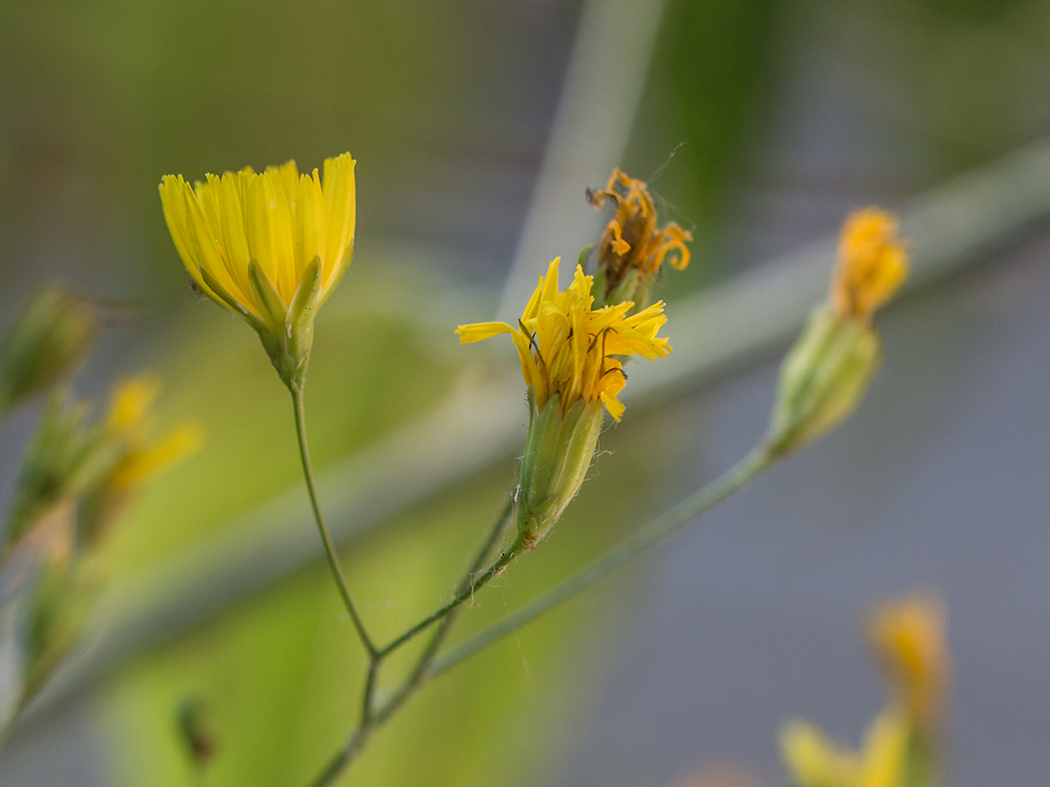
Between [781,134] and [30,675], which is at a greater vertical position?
[781,134]

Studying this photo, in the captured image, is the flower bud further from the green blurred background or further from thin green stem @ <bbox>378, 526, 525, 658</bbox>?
the green blurred background

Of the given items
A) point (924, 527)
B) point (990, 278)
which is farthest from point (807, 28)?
point (924, 527)

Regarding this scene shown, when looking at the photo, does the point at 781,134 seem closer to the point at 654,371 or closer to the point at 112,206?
the point at 654,371

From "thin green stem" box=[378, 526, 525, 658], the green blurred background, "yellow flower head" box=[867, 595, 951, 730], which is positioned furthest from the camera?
the green blurred background

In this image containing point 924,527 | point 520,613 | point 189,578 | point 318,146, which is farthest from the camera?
point 924,527

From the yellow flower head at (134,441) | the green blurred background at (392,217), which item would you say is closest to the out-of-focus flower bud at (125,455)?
the yellow flower head at (134,441)

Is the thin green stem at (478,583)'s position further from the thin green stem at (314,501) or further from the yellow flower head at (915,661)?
the yellow flower head at (915,661)

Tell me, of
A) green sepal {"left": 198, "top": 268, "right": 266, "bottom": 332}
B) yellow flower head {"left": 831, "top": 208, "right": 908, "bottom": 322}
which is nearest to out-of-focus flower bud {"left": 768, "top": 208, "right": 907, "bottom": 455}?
yellow flower head {"left": 831, "top": 208, "right": 908, "bottom": 322}
